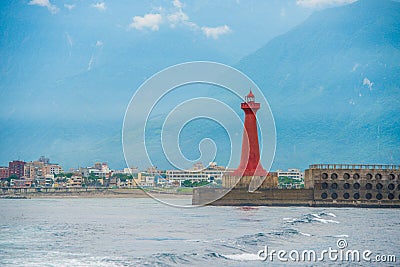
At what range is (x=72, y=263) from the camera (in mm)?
29188

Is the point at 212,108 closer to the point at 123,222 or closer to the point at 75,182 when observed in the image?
the point at 75,182

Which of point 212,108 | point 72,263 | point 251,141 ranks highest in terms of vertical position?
point 212,108

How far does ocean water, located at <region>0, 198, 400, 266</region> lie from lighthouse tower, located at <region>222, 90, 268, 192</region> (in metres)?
7.74

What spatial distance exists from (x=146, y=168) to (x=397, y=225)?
118 meters

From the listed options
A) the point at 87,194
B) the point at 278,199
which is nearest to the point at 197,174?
the point at 87,194

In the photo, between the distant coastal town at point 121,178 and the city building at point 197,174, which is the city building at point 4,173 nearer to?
the distant coastal town at point 121,178

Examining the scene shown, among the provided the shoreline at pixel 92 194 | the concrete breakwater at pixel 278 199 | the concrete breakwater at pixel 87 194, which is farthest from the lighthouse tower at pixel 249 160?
the shoreline at pixel 92 194

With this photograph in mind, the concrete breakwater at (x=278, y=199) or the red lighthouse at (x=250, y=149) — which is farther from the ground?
the red lighthouse at (x=250, y=149)

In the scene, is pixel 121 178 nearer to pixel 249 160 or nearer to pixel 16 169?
pixel 16 169

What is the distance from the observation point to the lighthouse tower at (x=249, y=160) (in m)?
63.0

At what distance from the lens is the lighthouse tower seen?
62969mm

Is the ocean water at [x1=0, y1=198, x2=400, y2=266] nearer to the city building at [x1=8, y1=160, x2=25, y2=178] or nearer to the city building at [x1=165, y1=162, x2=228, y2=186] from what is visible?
the city building at [x1=165, y1=162, x2=228, y2=186]

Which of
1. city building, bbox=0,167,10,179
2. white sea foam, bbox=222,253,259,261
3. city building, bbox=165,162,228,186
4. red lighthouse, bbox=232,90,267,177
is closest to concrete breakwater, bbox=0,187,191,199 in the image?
city building, bbox=165,162,228,186

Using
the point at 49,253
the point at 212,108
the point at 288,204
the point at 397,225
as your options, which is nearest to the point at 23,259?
the point at 49,253
